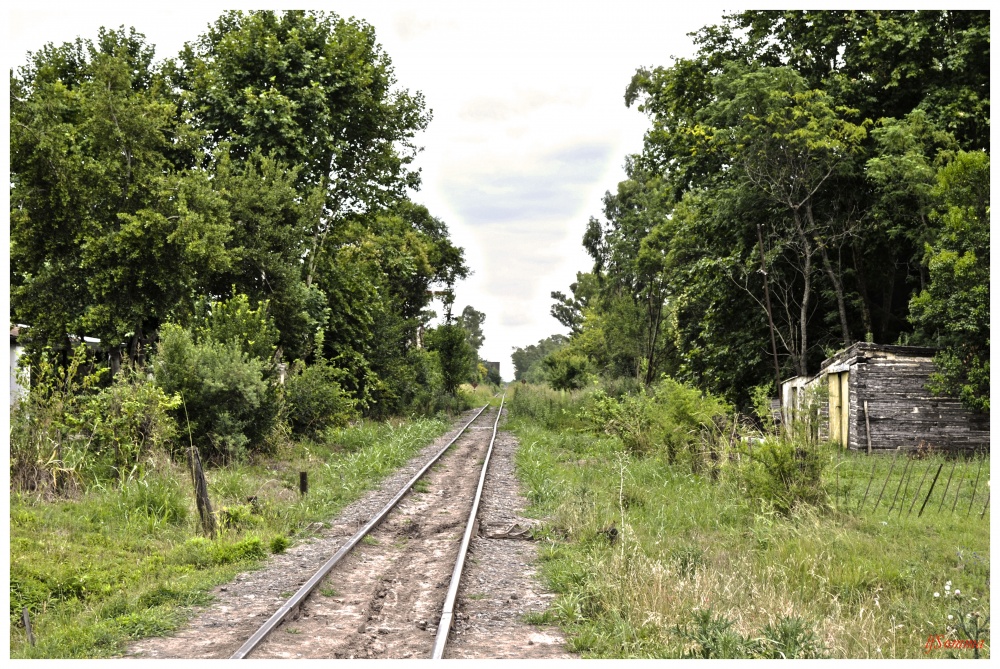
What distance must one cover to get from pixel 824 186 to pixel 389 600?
66.5 ft

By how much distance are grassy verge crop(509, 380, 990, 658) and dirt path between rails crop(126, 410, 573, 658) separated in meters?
0.46

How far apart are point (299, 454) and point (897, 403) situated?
46.0ft

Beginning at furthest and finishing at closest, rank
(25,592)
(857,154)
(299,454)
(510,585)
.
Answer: (857,154) → (299,454) → (510,585) → (25,592)

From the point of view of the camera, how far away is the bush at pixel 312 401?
1939 cm

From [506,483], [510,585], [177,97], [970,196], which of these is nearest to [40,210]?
[177,97]

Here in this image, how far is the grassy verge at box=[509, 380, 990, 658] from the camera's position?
5.80 meters

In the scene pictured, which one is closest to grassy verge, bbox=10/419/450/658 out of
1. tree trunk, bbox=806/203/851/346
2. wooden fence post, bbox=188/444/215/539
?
wooden fence post, bbox=188/444/215/539

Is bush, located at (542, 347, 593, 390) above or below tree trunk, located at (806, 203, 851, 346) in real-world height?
below

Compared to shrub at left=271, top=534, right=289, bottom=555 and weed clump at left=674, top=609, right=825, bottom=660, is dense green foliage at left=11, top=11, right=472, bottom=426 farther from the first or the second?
weed clump at left=674, top=609, right=825, bottom=660

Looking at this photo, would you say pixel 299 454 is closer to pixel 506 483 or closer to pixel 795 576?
pixel 506 483

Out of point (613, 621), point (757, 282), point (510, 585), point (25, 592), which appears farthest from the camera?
point (757, 282)

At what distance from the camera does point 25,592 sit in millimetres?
7051

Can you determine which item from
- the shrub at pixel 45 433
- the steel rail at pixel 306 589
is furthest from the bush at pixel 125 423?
the steel rail at pixel 306 589

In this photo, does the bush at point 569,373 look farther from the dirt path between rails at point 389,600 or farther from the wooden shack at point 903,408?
the dirt path between rails at point 389,600
